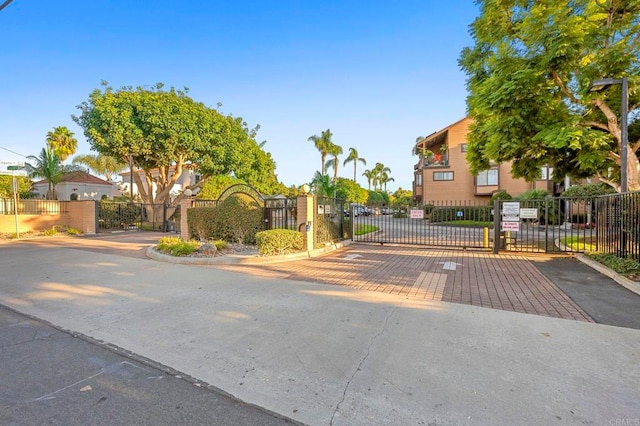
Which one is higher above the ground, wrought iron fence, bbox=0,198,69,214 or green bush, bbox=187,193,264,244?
wrought iron fence, bbox=0,198,69,214

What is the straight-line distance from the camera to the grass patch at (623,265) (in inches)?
Result: 286

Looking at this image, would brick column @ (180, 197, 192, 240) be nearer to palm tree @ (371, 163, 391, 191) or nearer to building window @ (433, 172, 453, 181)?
building window @ (433, 172, 453, 181)

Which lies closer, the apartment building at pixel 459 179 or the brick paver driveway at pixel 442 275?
the brick paver driveway at pixel 442 275

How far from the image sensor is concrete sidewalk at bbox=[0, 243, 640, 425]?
111 inches

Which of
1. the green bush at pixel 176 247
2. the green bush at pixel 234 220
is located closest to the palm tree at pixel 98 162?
the green bush at pixel 234 220

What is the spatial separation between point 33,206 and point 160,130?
8.70m

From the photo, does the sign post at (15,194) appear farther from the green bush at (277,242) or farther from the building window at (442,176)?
the building window at (442,176)

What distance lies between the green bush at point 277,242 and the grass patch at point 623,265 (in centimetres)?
→ 829

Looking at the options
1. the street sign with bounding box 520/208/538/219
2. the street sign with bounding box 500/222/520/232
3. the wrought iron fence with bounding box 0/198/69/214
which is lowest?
the street sign with bounding box 500/222/520/232

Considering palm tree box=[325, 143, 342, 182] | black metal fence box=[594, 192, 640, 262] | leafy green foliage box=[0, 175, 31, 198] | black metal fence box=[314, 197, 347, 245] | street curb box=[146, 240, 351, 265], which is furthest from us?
palm tree box=[325, 143, 342, 182]

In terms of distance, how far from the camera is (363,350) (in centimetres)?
387

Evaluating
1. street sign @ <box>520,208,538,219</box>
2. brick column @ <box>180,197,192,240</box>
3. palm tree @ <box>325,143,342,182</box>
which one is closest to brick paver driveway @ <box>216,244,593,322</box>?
street sign @ <box>520,208,538,219</box>

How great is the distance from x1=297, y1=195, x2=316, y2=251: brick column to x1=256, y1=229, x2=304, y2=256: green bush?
377 millimetres

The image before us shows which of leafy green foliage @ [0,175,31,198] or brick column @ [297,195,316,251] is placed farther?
leafy green foliage @ [0,175,31,198]
